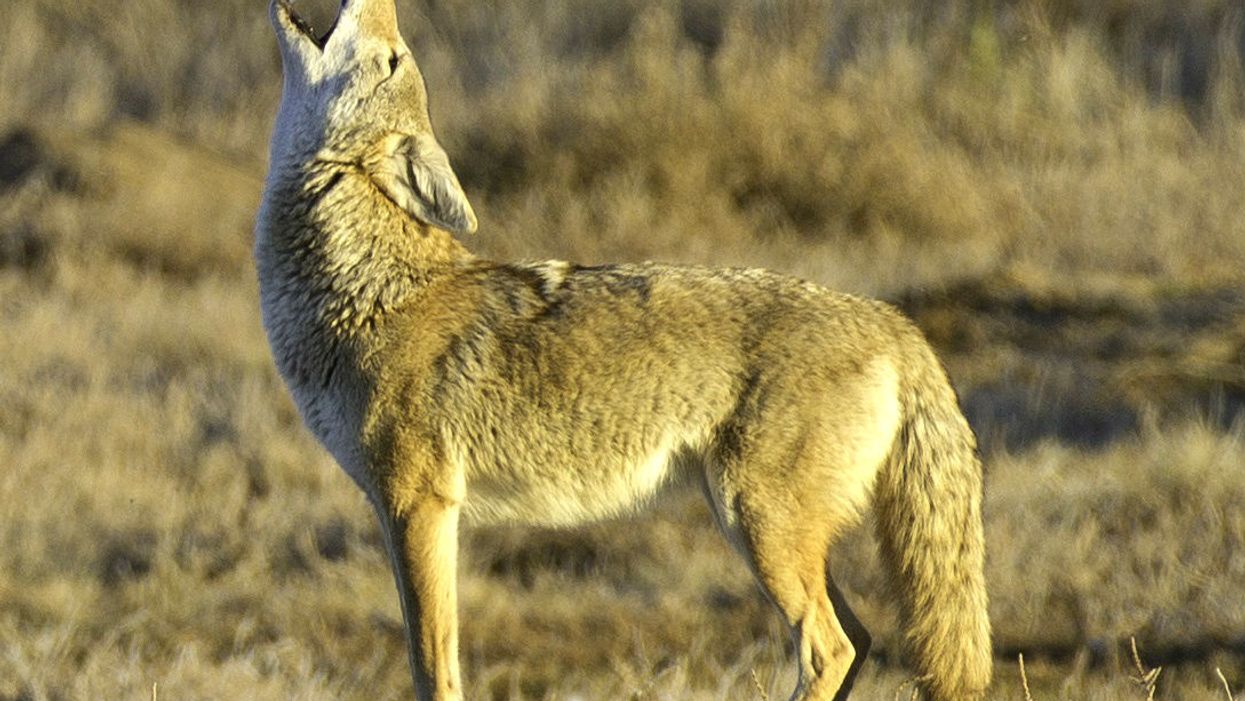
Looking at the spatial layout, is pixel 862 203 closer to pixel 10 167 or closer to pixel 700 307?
pixel 10 167

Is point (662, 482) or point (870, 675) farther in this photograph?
point (870, 675)

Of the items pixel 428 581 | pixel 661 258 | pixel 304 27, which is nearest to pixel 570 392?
pixel 428 581

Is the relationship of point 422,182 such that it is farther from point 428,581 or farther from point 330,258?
point 428,581

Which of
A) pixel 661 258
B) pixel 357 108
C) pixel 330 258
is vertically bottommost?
pixel 661 258

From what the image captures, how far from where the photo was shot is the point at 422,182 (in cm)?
462

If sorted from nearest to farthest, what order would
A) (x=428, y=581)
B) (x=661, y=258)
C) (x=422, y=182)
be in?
1. (x=428, y=581)
2. (x=422, y=182)
3. (x=661, y=258)

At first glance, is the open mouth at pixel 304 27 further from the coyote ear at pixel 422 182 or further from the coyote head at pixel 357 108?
the coyote ear at pixel 422 182

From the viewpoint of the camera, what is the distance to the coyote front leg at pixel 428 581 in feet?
14.3


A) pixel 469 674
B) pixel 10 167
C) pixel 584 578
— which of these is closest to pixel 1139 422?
pixel 584 578

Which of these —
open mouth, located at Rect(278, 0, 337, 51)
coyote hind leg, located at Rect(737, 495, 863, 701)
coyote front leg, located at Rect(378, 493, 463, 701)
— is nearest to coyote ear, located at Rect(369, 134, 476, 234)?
open mouth, located at Rect(278, 0, 337, 51)

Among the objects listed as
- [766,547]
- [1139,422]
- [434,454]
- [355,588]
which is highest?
[434,454]

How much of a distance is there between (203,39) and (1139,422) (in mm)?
10311

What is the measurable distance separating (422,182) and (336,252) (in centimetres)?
27

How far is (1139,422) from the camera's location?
860cm
